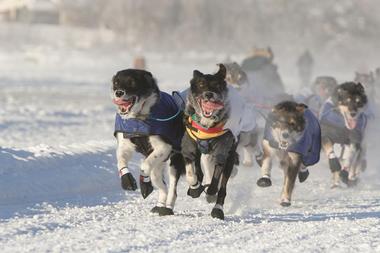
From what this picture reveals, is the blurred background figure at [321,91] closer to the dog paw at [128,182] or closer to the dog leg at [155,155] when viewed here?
the dog leg at [155,155]

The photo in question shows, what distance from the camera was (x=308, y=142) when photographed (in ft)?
27.5

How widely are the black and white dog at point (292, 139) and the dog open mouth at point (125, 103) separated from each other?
2.25 meters

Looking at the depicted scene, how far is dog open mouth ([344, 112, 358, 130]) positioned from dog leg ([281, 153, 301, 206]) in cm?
149

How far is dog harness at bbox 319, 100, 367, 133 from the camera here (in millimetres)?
9797

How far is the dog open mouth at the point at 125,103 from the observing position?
6562 millimetres

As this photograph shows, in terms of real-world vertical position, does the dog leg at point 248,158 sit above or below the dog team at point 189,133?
below

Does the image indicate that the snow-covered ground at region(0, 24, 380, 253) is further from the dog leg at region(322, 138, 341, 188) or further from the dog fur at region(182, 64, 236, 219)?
the dog fur at region(182, 64, 236, 219)

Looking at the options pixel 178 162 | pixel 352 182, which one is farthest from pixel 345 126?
pixel 178 162

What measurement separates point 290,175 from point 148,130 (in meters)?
2.20

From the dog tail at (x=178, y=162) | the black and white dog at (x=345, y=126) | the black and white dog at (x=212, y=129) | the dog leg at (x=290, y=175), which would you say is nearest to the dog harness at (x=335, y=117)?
the black and white dog at (x=345, y=126)

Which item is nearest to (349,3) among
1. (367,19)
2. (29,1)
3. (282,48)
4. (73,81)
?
(367,19)

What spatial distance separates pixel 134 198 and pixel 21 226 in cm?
228

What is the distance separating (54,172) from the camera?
873 centimetres

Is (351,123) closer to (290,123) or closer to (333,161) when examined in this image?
(333,161)
